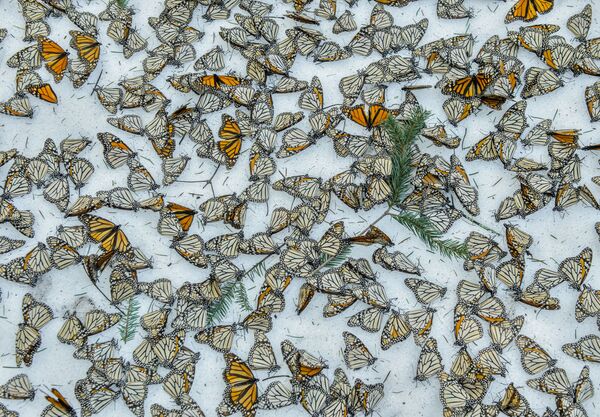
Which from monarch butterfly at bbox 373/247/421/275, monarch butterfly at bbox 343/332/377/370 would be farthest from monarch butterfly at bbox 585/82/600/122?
monarch butterfly at bbox 343/332/377/370

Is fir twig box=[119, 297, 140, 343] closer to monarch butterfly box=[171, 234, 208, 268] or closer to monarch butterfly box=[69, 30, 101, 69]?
monarch butterfly box=[171, 234, 208, 268]

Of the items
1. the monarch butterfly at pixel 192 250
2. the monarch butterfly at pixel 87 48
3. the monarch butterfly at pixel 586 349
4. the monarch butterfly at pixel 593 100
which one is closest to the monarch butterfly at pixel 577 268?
the monarch butterfly at pixel 586 349

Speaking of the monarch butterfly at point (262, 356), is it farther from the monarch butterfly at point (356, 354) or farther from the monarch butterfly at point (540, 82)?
the monarch butterfly at point (540, 82)

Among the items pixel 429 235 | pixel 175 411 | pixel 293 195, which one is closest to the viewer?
pixel 429 235

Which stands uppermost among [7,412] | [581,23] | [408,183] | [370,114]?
[581,23]

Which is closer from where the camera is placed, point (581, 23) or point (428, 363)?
point (428, 363)

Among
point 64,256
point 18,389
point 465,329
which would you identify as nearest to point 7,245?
point 64,256

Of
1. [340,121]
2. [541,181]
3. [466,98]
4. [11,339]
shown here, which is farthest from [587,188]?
[11,339]

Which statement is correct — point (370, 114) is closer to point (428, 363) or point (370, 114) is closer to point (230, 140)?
point (230, 140)
